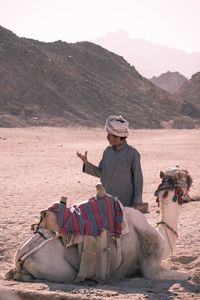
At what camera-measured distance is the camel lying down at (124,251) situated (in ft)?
16.4

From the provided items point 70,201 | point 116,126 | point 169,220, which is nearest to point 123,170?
point 116,126

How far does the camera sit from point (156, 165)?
17719mm

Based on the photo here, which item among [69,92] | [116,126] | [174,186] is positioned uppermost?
[69,92]

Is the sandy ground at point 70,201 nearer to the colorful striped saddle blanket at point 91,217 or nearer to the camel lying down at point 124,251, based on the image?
the camel lying down at point 124,251

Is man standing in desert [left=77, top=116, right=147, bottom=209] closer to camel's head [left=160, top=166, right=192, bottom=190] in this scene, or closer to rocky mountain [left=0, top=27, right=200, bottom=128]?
camel's head [left=160, top=166, right=192, bottom=190]

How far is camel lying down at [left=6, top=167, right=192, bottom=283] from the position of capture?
498 cm

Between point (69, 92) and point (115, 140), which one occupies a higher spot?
point (69, 92)

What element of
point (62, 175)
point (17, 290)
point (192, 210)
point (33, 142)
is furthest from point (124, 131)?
point (33, 142)

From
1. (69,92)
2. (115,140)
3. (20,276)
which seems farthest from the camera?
(69,92)

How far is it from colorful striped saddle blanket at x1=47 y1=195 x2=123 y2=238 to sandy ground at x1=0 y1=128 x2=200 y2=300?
1.50ft

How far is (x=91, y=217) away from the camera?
5.08 m

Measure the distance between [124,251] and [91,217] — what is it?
1.43 feet

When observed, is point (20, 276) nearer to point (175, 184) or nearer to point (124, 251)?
point (124, 251)

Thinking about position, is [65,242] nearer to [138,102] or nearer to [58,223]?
[58,223]
